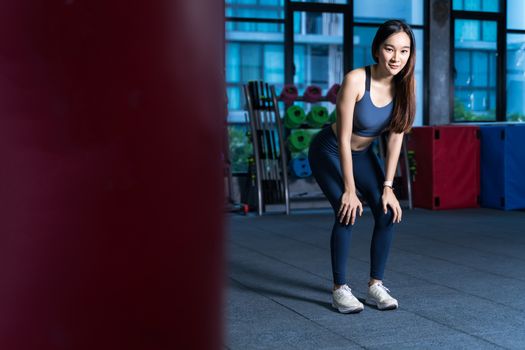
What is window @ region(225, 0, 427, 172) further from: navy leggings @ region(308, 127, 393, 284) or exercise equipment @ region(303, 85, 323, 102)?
navy leggings @ region(308, 127, 393, 284)

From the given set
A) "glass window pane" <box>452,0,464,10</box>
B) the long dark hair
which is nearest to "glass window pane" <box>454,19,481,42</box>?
"glass window pane" <box>452,0,464,10</box>

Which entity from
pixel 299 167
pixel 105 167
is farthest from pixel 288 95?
pixel 105 167

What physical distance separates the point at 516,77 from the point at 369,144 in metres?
5.92

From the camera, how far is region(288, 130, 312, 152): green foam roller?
6285mm

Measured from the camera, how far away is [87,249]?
44 cm

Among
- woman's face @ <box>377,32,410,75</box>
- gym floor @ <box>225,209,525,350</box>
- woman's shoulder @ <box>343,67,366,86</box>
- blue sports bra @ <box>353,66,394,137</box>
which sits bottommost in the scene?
gym floor @ <box>225,209,525,350</box>

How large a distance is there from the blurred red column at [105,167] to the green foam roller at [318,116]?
19.3ft

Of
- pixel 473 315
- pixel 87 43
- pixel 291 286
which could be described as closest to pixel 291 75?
pixel 291 286

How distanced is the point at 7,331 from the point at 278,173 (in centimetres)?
596

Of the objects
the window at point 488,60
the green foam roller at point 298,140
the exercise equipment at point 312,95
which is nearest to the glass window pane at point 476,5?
the window at point 488,60

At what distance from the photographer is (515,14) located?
8062 mm

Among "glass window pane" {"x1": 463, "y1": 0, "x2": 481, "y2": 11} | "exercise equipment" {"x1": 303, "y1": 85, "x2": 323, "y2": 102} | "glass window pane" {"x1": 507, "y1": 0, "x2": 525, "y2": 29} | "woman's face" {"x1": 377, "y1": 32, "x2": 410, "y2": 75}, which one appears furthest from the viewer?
"glass window pane" {"x1": 507, "y1": 0, "x2": 525, "y2": 29}

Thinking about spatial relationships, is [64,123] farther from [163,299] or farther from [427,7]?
[427,7]

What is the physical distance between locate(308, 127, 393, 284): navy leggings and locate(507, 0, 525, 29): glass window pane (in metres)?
5.86
